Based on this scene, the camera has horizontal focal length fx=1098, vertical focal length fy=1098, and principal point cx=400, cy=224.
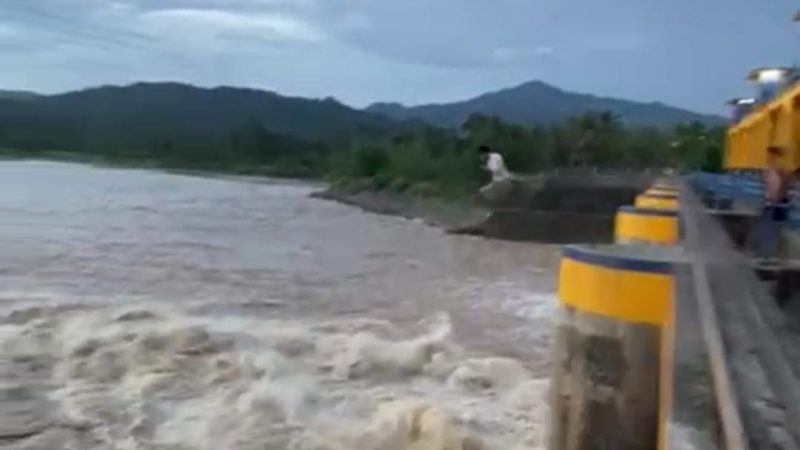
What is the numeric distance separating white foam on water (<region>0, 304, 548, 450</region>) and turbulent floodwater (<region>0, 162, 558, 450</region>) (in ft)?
0.08

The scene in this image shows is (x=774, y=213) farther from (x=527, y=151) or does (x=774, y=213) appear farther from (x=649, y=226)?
(x=527, y=151)

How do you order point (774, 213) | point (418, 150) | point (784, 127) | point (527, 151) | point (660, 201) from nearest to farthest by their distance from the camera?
point (784, 127) → point (774, 213) → point (660, 201) → point (527, 151) → point (418, 150)

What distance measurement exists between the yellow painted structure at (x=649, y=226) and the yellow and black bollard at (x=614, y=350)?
503 centimetres

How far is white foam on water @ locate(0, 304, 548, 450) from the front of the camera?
8656mm

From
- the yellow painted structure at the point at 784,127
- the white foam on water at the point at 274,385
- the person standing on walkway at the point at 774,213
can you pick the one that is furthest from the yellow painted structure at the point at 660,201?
the person standing on walkway at the point at 774,213

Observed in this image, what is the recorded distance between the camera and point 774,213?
8.05 metres

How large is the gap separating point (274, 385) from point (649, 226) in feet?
13.7

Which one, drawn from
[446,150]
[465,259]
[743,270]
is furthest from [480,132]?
[743,270]

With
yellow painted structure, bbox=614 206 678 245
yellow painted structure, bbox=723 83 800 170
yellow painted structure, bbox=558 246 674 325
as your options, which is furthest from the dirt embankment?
yellow painted structure, bbox=558 246 674 325

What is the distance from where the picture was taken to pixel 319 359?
11672mm

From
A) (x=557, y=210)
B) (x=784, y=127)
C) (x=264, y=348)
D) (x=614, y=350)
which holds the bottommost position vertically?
(x=557, y=210)

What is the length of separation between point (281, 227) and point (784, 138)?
103 feet

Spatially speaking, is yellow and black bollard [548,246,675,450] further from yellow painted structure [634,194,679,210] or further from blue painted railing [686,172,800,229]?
yellow painted structure [634,194,679,210]

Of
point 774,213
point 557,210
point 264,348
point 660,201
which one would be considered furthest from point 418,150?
point 774,213
